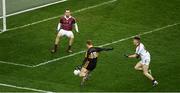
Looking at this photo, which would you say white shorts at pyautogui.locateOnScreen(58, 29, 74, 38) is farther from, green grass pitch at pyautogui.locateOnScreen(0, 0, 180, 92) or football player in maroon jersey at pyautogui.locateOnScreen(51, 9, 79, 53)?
green grass pitch at pyautogui.locateOnScreen(0, 0, 180, 92)

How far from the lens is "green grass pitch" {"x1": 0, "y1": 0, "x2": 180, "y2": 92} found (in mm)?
24484

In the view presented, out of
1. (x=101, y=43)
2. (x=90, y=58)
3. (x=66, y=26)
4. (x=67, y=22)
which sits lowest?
(x=90, y=58)

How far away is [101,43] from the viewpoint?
1152 inches

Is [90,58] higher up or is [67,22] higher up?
[67,22]

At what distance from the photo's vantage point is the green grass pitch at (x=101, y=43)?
24.5 m

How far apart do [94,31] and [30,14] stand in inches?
185

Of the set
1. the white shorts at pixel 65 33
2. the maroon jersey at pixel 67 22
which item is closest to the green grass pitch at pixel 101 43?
the white shorts at pixel 65 33

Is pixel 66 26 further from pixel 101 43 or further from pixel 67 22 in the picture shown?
pixel 101 43

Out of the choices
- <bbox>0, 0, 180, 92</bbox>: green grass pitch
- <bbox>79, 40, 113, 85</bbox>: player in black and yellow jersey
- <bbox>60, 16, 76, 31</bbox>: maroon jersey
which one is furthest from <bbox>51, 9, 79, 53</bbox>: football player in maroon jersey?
<bbox>79, 40, 113, 85</bbox>: player in black and yellow jersey

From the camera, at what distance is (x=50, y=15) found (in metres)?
33.6

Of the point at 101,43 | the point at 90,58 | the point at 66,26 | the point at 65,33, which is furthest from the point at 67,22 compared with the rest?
the point at 90,58

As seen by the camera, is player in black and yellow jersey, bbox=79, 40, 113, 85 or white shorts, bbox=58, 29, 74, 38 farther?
white shorts, bbox=58, 29, 74, 38

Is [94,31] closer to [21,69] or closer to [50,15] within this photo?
[50,15]

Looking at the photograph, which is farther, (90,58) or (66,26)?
(66,26)
